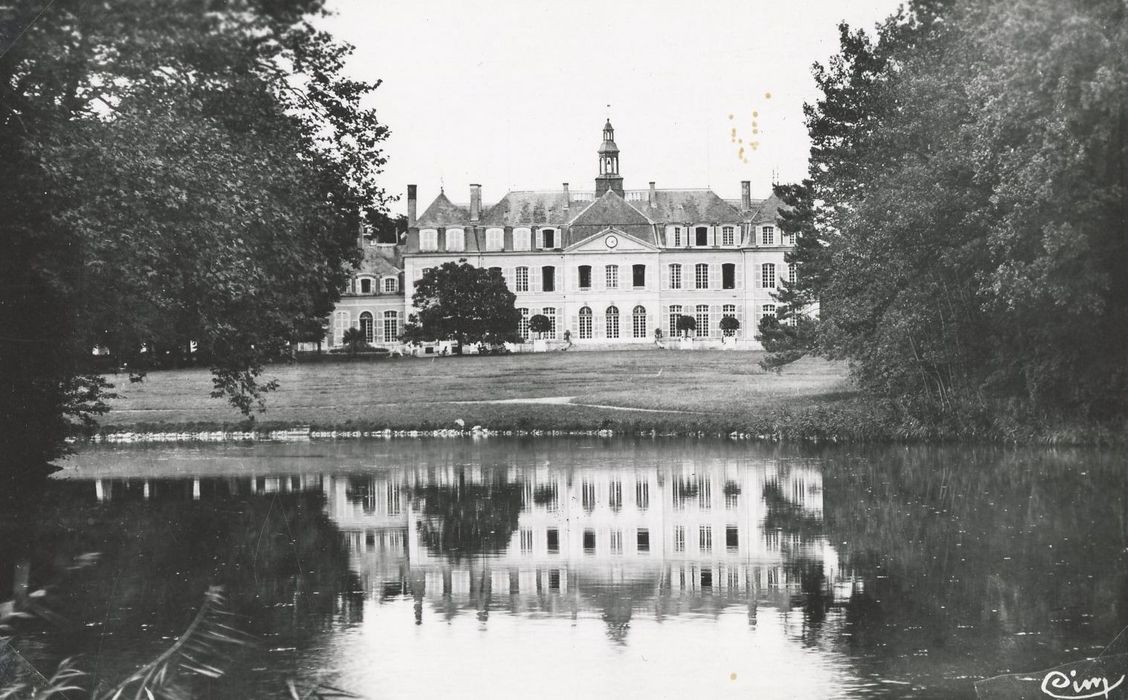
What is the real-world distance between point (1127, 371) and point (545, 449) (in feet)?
27.6

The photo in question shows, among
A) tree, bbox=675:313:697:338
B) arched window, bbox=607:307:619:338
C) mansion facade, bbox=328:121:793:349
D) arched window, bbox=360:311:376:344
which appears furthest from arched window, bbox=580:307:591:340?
arched window, bbox=360:311:376:344

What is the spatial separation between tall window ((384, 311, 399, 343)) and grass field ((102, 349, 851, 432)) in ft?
1.14

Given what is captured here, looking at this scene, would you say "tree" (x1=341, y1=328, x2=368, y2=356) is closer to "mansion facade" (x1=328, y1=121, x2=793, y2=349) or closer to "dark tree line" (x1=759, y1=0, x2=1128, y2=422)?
"mansion facade" (x1=328, y1=121, x2=793, y2=349)

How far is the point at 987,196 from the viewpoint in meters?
8.16

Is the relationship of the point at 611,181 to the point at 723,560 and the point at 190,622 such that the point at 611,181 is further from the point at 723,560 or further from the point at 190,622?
the point at 190,622

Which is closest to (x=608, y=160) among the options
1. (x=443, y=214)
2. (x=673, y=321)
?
(x=443, y=214)

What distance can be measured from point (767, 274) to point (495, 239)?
13.1 ft

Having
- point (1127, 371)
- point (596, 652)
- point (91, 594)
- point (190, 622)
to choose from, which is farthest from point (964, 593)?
point (91, 594)

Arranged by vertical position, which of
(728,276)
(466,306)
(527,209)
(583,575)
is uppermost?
(527,209)

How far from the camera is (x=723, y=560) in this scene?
647cm

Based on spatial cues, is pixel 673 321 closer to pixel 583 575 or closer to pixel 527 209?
pixel 527 209

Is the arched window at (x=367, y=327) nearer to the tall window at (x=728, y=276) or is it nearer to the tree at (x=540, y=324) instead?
the tree at (x=540, y=324)

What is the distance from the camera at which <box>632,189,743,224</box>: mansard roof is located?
9117 millimetres

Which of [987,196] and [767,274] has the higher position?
[987,196]
